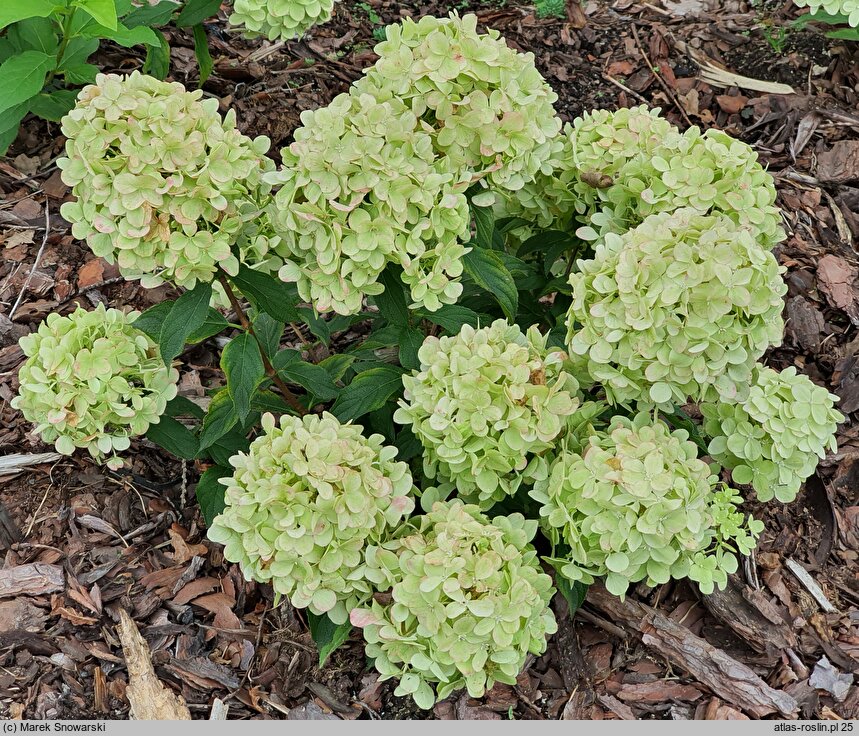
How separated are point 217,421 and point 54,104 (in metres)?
2.30

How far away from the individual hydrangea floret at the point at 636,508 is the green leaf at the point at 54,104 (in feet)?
10.3

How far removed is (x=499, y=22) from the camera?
5727 millimetres

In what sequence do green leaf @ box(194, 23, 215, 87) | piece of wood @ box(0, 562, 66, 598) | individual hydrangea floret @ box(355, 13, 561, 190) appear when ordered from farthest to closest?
green leaf @ box(194, 23, 215, 87) < piece of wood @ box(0, 562, 66, 598) < individual hydrangea floret @ box(355, 13, 561, 190)

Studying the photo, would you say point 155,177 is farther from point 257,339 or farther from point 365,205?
point 257,339

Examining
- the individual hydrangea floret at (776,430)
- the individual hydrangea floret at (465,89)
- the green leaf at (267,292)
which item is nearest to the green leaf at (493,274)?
the individual hydrangea floret at (465,89)

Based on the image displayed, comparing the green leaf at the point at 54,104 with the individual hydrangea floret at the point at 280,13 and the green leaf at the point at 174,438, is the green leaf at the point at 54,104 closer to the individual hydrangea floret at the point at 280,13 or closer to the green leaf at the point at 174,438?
the individual hydrangea floret at the point at 280,13

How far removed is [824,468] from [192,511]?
2850 millimetres

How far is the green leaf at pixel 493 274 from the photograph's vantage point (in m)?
2.72

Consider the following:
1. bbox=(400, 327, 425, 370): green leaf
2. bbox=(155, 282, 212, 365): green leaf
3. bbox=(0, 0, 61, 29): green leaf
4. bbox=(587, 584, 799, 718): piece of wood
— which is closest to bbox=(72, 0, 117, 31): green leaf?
bbox=(0, 0, 61, 29): green leaf

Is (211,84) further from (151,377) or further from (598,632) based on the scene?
(598,632)

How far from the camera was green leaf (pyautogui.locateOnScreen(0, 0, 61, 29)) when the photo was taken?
331 centimetres

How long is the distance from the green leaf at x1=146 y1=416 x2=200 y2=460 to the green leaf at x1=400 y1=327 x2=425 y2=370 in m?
0.88

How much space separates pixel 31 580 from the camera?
348cm

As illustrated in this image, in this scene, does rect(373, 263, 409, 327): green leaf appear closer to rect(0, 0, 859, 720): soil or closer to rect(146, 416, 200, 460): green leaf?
rect(146, 416, 200, 460): green leaf
